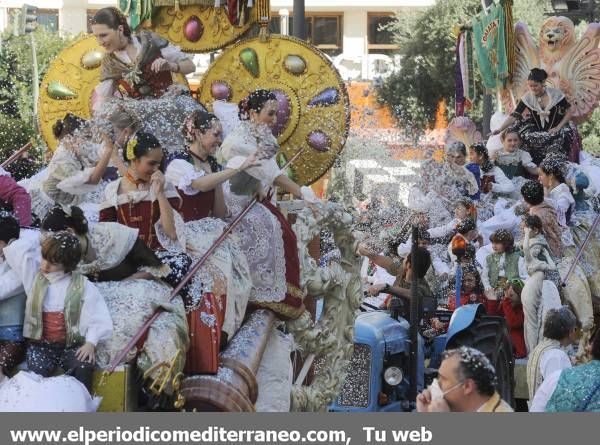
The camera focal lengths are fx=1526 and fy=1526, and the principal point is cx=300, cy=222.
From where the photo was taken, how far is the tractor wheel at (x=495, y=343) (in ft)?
35.1

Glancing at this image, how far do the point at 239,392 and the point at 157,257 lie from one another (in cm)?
76

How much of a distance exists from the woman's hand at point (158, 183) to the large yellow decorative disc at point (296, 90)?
8.17ft

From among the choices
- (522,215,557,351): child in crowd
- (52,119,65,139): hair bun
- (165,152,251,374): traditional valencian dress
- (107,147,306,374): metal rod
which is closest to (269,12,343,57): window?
(522,215,557,351): child in crowd

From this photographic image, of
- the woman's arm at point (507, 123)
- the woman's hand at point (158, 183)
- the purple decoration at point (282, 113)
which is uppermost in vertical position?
the purple decoration at point (282, 113)

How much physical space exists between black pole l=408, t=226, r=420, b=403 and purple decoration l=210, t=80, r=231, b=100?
1661 millimetres

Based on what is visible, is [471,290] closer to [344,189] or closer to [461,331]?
[461,331]

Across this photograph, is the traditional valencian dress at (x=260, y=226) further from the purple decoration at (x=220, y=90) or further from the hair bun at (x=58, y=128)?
the purple decoration at (x=220, y=90)

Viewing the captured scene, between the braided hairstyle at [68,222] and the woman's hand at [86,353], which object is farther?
the braided hairstyle at [68,222]

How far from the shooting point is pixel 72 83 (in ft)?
32.1

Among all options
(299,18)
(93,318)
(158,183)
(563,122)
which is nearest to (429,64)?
(299,18)

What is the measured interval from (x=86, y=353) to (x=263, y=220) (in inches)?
79.9

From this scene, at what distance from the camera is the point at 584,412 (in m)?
6.33

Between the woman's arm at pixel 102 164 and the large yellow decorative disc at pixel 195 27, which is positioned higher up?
the large yellow decorative disc at pixel 195 27

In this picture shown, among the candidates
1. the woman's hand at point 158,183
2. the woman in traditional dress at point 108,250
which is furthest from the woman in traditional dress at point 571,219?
the woman in traditional dress at point 108,250
